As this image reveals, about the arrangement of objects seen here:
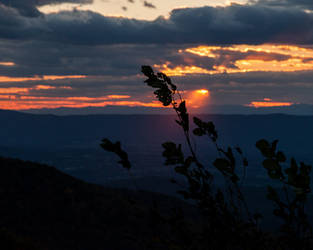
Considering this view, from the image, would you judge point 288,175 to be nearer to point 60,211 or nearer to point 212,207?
point 212,207

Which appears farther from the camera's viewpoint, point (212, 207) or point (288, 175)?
point (212, 207)

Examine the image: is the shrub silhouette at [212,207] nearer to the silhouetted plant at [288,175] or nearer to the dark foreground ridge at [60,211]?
the silhouetted plant at [288,175]

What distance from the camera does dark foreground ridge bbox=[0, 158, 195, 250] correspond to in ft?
82.1

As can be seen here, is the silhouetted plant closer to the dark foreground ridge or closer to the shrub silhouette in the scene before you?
the shrub silhouette

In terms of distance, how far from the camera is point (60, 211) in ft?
96.4

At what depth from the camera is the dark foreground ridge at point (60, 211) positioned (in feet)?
82.1

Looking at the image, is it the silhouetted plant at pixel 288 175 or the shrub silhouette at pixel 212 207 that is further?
the shrub silhouette at pixel 212 207

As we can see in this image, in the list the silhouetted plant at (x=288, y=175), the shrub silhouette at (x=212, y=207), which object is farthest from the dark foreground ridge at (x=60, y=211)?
the silhouetted plant at (x=288, y=175)

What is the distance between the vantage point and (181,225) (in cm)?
307

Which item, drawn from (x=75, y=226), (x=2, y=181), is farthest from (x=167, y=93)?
(x=2, y=181)

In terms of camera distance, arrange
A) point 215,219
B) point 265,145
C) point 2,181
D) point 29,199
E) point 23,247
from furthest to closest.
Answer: point 2,181
point 29,199
point 23,247
point 215,219
point 265,145

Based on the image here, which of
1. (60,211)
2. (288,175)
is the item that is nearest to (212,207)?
(288,175)

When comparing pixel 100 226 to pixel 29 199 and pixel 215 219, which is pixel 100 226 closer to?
pixel 29 199

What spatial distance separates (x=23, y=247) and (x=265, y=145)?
31.3ft
